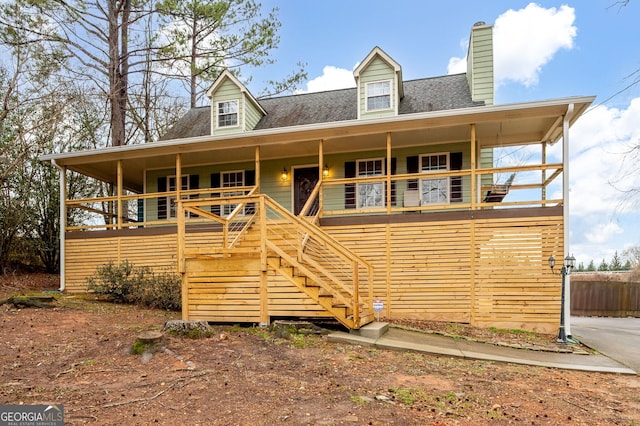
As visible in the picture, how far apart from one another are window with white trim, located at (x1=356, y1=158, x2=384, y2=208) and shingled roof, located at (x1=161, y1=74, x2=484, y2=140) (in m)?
1.67

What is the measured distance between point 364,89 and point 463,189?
4.02m

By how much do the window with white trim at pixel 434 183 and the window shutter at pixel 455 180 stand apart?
0.43 feet

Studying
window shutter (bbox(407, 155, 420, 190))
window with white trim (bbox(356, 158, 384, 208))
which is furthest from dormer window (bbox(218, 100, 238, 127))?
window shutter (bbox(407, 155, 420, 190))

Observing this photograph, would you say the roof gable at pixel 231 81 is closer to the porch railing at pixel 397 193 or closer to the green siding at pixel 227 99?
the green siding at pixel 227 99

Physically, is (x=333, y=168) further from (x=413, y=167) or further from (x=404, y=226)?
(x=404, y=226)

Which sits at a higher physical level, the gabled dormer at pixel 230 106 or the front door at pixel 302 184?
the gabled dormer at pixel 230 106

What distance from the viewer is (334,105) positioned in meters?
12.6

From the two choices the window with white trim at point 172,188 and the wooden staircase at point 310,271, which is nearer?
the wooden staircase at point 310,271

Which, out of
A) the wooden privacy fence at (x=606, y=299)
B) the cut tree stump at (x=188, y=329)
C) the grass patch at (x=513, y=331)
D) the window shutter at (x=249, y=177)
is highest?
the window shutter at (x=249, y=177)

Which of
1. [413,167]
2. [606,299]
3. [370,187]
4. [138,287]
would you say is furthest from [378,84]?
[606,299]

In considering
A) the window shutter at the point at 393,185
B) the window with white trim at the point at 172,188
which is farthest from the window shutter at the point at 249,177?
the window shutter at the point at 393,185

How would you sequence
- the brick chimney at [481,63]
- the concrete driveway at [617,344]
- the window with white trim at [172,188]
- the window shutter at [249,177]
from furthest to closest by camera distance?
the window with white trim at [172,188], the window shutter at [249,177], the brick chimney at [481,63], the concrete driveway at [617,344]

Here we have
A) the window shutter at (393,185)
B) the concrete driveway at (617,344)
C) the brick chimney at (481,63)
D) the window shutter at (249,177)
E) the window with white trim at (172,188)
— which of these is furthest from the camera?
the window with white trim at (172,188)

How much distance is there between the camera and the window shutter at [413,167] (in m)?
10.6
